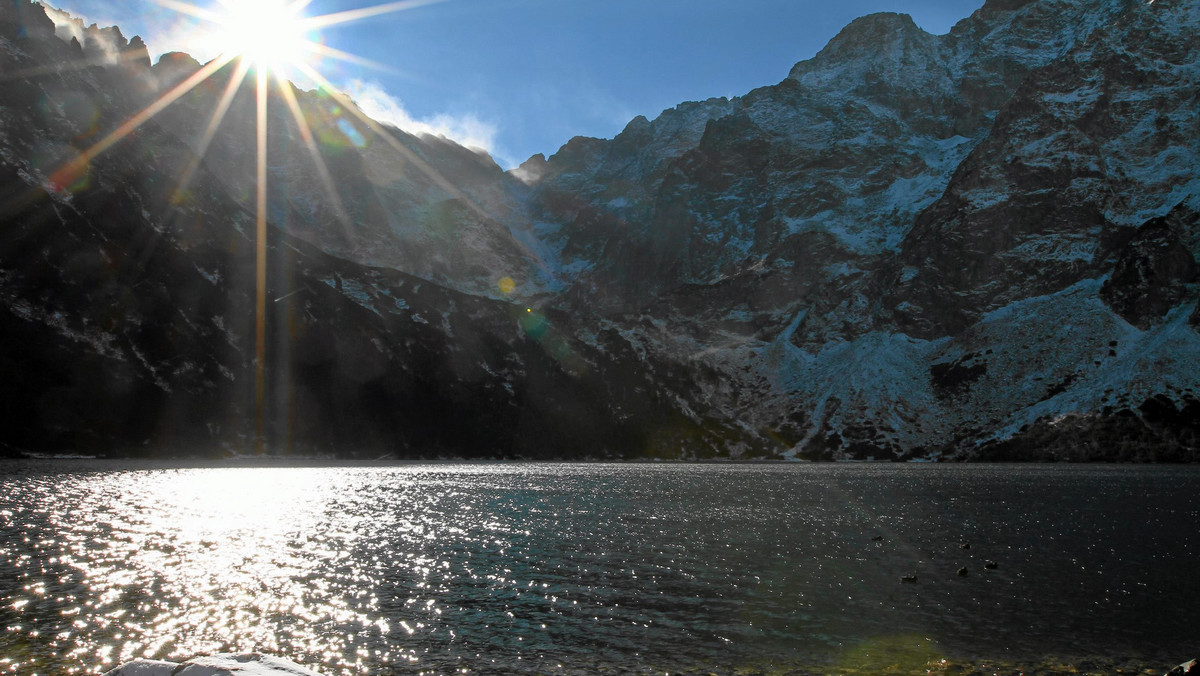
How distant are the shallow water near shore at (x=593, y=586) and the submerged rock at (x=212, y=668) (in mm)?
13186

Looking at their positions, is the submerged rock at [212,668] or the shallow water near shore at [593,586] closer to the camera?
the submerged rock at [212,668]

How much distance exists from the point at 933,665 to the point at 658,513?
5088cm

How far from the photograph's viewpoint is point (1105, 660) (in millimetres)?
28125

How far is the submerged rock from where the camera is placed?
13383 millimetres

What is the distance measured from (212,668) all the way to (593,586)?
1132 inches

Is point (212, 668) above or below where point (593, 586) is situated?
above

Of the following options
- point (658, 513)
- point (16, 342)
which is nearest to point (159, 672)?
point (658, 513)

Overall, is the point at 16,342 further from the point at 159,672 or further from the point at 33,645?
the point at 159,672

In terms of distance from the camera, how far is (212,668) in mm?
13406

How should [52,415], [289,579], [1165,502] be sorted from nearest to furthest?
[289,579]
[1165,502]
[52,415]

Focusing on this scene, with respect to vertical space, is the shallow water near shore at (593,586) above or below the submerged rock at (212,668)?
below

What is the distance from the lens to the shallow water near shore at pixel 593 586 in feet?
93.7

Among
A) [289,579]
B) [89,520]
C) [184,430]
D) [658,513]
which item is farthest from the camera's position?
[184,430]

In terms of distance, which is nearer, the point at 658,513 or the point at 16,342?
the point at 658,513
